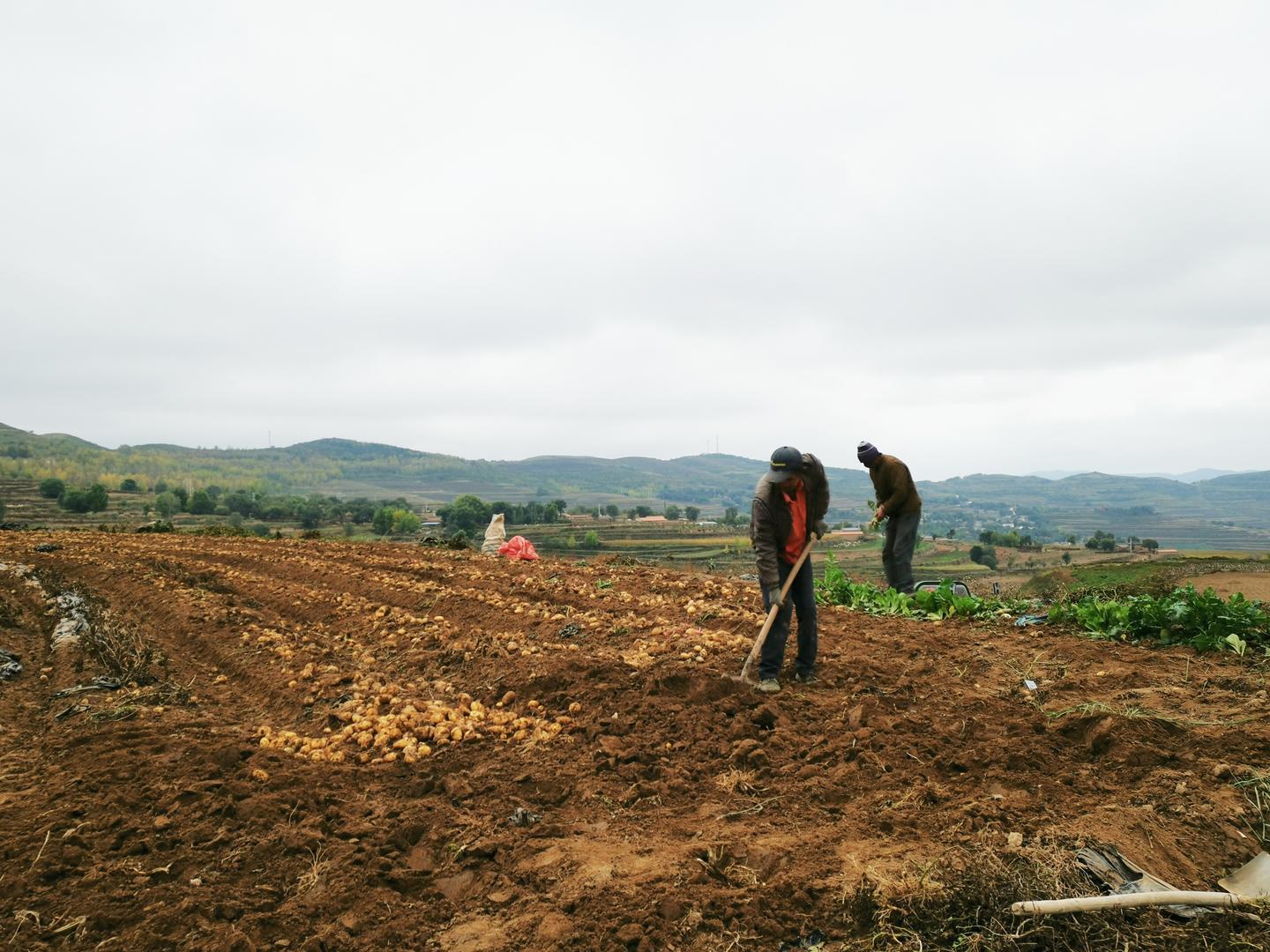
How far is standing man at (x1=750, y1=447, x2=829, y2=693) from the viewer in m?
5.37

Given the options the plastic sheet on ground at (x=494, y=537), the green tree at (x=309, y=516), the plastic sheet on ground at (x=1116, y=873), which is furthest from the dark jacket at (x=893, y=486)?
the green tree at (x=309, y=516)

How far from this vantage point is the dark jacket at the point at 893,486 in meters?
8.45

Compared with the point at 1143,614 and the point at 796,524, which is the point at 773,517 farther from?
the point at 1143,614

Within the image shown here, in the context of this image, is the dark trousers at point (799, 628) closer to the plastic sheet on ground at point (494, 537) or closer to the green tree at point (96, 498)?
the plastic sheet on ground at point (494, 537)

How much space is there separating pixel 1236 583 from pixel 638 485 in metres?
140

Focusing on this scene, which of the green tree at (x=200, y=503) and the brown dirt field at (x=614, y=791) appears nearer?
the brown dirt field at (x=614, y=791)

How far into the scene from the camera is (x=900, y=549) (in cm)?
876

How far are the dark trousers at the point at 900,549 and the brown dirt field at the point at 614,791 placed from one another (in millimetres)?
1704

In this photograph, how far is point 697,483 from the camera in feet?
484

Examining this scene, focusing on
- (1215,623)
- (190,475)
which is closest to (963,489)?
(190,475)

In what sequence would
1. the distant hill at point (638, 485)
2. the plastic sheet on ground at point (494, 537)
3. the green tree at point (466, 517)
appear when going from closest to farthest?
the plastic sheet on ground at point (494, 537) < the green tree at point (466, 517) < the distant hill at point (638, 485)

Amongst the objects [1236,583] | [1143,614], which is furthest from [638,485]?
[1143,614]

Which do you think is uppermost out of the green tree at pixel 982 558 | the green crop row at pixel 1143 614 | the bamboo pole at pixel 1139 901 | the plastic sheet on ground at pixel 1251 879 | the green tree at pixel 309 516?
the green crop row at pixel 1143 614

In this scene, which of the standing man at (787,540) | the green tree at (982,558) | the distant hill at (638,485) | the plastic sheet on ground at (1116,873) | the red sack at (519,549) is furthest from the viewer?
the distant hill at (638,485)
